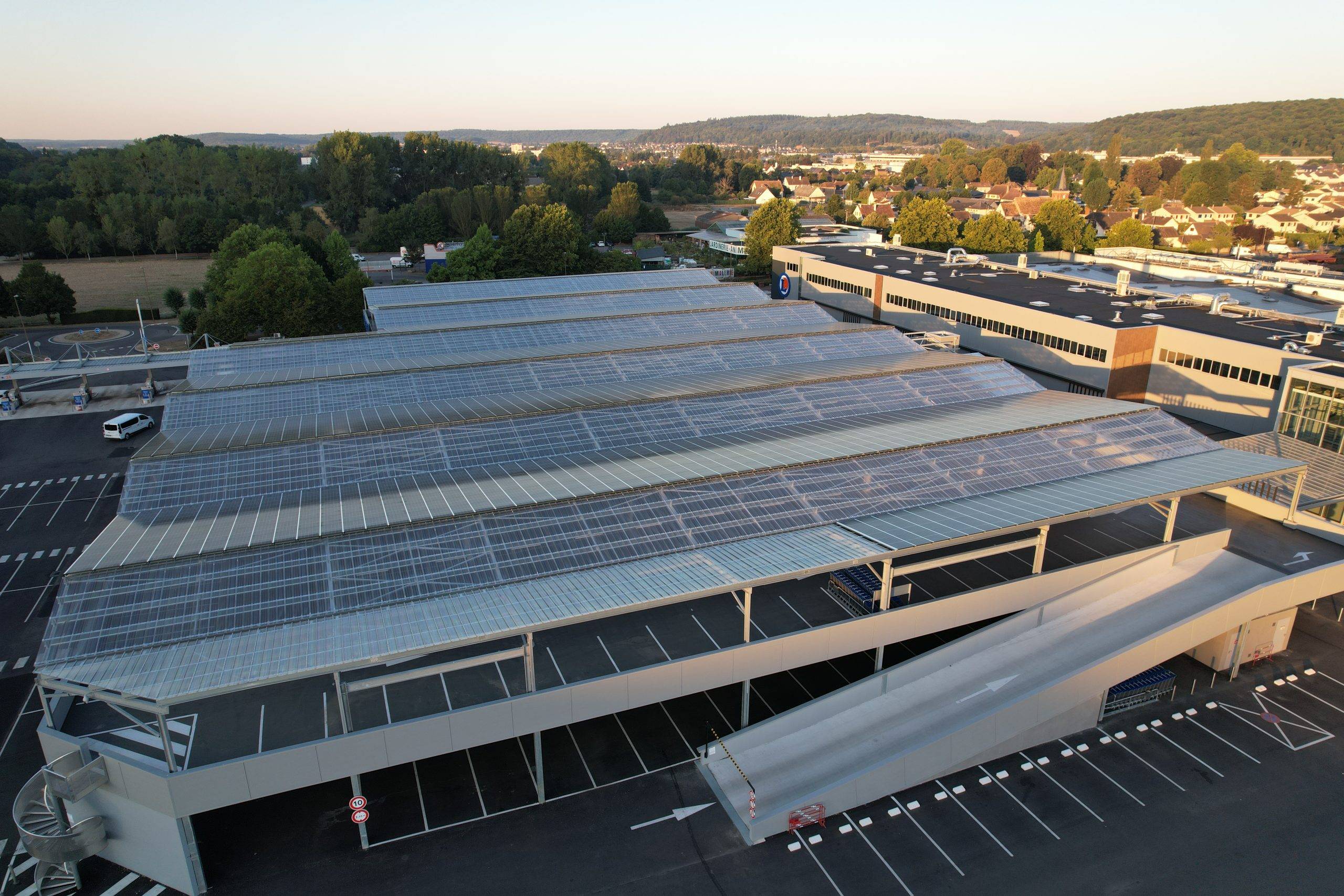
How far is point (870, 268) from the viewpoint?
6544 centimetres

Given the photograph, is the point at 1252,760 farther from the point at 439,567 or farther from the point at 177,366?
the point at 177,366

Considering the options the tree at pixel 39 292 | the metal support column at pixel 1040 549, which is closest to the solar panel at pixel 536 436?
the metal support column at pixel 1040 549

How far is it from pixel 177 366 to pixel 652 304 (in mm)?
38430

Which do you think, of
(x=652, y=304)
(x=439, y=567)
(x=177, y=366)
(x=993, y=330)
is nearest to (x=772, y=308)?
(x=652, y=304)

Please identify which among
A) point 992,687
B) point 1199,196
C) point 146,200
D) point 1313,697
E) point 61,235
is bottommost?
point 1313,697

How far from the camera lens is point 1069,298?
5338 centimetres

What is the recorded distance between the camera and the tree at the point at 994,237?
303 ft

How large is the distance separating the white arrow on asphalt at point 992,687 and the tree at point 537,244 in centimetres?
6723

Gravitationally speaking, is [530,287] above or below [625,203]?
below

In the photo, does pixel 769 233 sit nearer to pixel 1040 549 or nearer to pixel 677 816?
pixel 1040 549

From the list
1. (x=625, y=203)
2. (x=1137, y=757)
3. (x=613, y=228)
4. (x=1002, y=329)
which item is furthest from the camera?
(x=625, y=203)

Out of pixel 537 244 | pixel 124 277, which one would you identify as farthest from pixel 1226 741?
pixel 124 277

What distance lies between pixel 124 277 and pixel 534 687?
99.6m

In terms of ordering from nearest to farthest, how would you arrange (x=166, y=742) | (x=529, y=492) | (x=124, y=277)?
1. (x=166, y=742)
2. (x=529, y=492)
3. (x=124, y=277)
